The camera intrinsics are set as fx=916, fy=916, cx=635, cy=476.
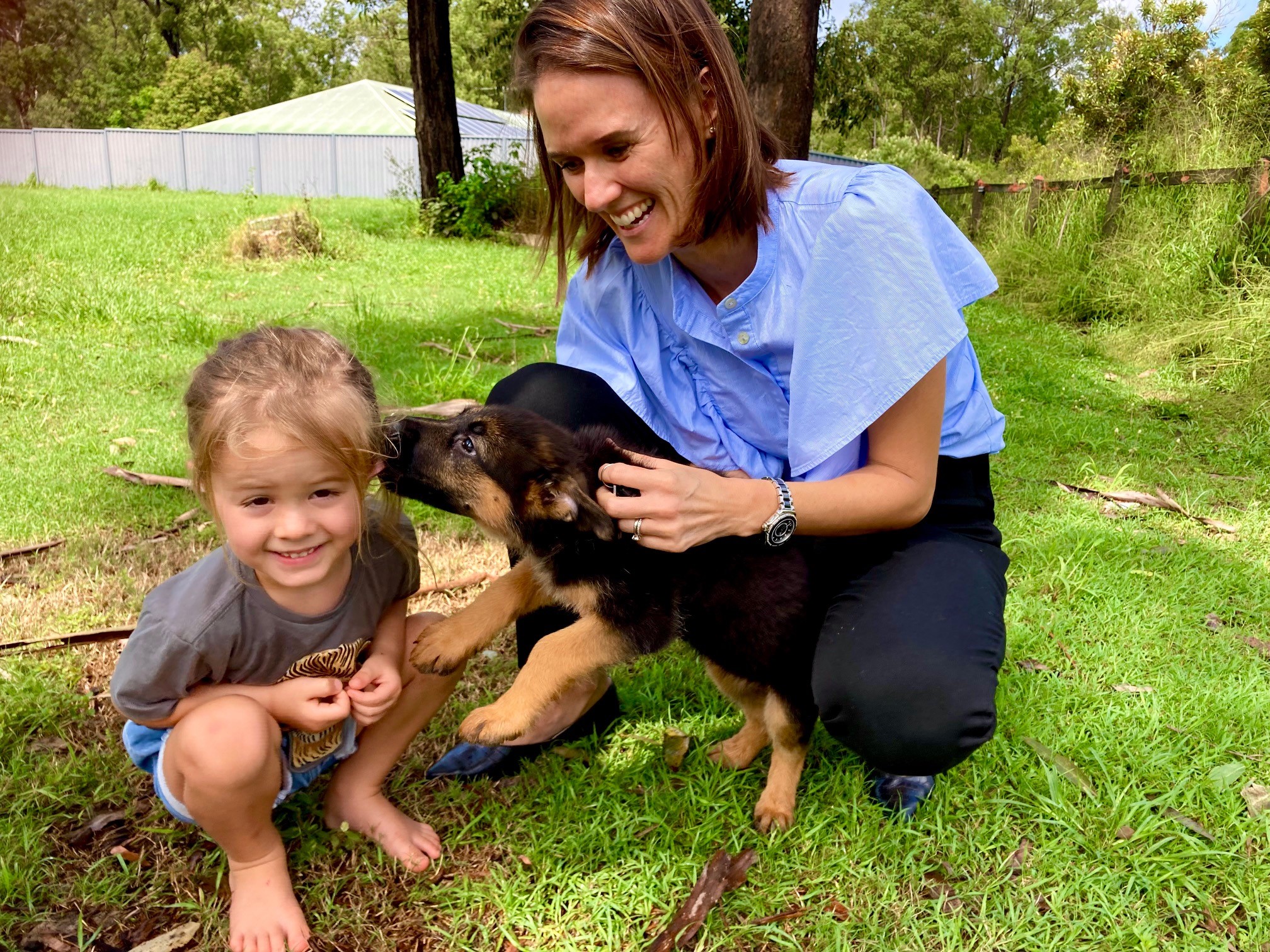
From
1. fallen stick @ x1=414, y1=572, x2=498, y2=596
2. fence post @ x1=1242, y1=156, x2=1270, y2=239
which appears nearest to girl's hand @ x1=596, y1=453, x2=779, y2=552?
fallen stick @ x1=414, y1=572, x2=498, y2=596

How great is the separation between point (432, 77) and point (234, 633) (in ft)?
49.9

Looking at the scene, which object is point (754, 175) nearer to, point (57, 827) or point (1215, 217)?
point (57, 827)

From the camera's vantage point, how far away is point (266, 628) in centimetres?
238

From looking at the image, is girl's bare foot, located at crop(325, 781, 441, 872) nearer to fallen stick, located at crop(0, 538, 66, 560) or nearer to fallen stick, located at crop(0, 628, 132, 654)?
fallen stick, located at crop(0, 628, 132, 654)

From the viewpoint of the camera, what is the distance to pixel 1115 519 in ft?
17.0

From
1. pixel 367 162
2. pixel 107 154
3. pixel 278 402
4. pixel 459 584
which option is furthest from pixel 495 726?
pixel 107 154

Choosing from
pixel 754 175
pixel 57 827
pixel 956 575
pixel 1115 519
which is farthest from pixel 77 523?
pixel 1115 519

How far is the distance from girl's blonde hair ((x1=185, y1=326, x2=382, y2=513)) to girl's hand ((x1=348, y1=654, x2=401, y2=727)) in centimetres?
49

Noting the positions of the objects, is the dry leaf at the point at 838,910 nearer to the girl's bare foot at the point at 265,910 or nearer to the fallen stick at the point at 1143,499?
the girl's bare foot at the point at 265,910

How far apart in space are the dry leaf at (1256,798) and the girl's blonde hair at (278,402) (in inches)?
113

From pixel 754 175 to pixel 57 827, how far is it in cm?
272

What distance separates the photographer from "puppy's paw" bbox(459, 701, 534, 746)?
8.30 ft

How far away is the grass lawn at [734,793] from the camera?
2.42 metres

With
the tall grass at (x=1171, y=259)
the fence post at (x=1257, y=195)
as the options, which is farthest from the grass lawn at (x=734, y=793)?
the fence post at (x=1257, y=195)
